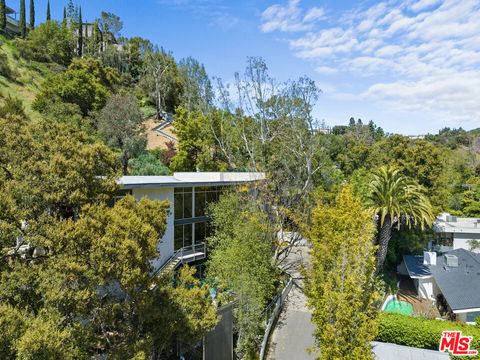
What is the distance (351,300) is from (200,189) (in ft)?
49.6

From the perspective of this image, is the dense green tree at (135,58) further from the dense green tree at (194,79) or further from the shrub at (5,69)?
the shrub at (5,69)

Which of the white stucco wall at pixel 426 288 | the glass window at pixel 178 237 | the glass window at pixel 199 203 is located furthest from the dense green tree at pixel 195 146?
the white stucco wall at pixel 426 288

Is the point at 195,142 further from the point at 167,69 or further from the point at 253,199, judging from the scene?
the point at 167,69

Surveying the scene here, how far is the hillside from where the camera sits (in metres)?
41.5

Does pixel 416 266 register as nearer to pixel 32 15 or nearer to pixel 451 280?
pixel 451 280

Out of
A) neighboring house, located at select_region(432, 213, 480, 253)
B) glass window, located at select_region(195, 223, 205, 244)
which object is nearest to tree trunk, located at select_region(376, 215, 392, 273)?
neighboring house, located at select_region(432, 213, 480, 253)

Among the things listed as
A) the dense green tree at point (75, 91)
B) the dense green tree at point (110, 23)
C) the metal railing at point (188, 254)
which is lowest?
the metal railing at point (188, 254)

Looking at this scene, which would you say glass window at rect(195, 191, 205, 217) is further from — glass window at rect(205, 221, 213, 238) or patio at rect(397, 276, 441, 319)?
patio at rect(397, 276, 441, 319)

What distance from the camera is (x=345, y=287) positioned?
8961mm

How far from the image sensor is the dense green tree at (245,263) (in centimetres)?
1552

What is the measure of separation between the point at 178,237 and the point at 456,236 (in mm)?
25876

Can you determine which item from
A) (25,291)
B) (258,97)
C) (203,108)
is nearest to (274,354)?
(25,291)

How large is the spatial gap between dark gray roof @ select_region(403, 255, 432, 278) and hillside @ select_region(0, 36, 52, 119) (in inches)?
1672

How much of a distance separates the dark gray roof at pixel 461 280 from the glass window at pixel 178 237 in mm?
16214
